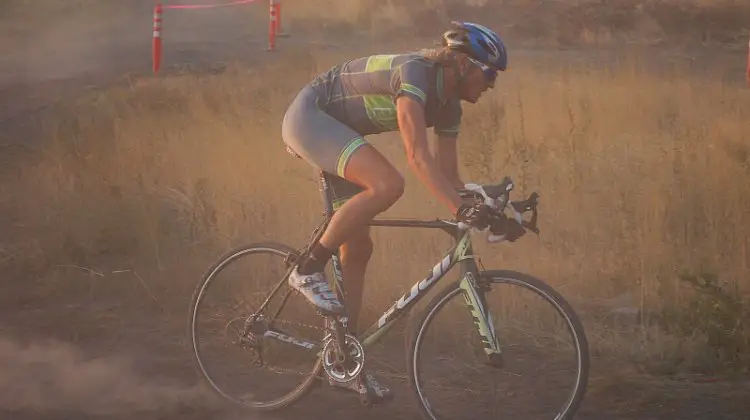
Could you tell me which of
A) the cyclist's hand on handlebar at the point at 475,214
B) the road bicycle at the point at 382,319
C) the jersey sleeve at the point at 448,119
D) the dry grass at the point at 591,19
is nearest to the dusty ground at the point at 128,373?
the road bicycle at the point at 382,319

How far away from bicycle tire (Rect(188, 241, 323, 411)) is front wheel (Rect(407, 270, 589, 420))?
1.78ft

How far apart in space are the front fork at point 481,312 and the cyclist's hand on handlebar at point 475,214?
0.79 feet

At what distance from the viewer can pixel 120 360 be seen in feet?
19.6

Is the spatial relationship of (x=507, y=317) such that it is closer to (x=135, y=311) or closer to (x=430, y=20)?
(x=135, y=311)

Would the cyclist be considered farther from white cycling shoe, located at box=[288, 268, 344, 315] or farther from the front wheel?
the front wheel

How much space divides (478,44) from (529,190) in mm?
4095

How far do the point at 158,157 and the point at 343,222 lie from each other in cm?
511

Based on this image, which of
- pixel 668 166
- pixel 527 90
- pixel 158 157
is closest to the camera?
pixel 668 166

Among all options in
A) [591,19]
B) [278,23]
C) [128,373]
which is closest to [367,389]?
[128,373]

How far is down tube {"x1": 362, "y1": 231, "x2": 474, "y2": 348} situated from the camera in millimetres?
4547

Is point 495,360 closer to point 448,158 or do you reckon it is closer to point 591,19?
point 448,158

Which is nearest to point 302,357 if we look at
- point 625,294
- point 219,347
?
point 219,347

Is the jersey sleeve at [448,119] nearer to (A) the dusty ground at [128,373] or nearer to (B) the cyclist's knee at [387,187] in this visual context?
(B) the cyclist's knee at [387,187]

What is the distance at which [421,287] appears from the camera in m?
4.66
